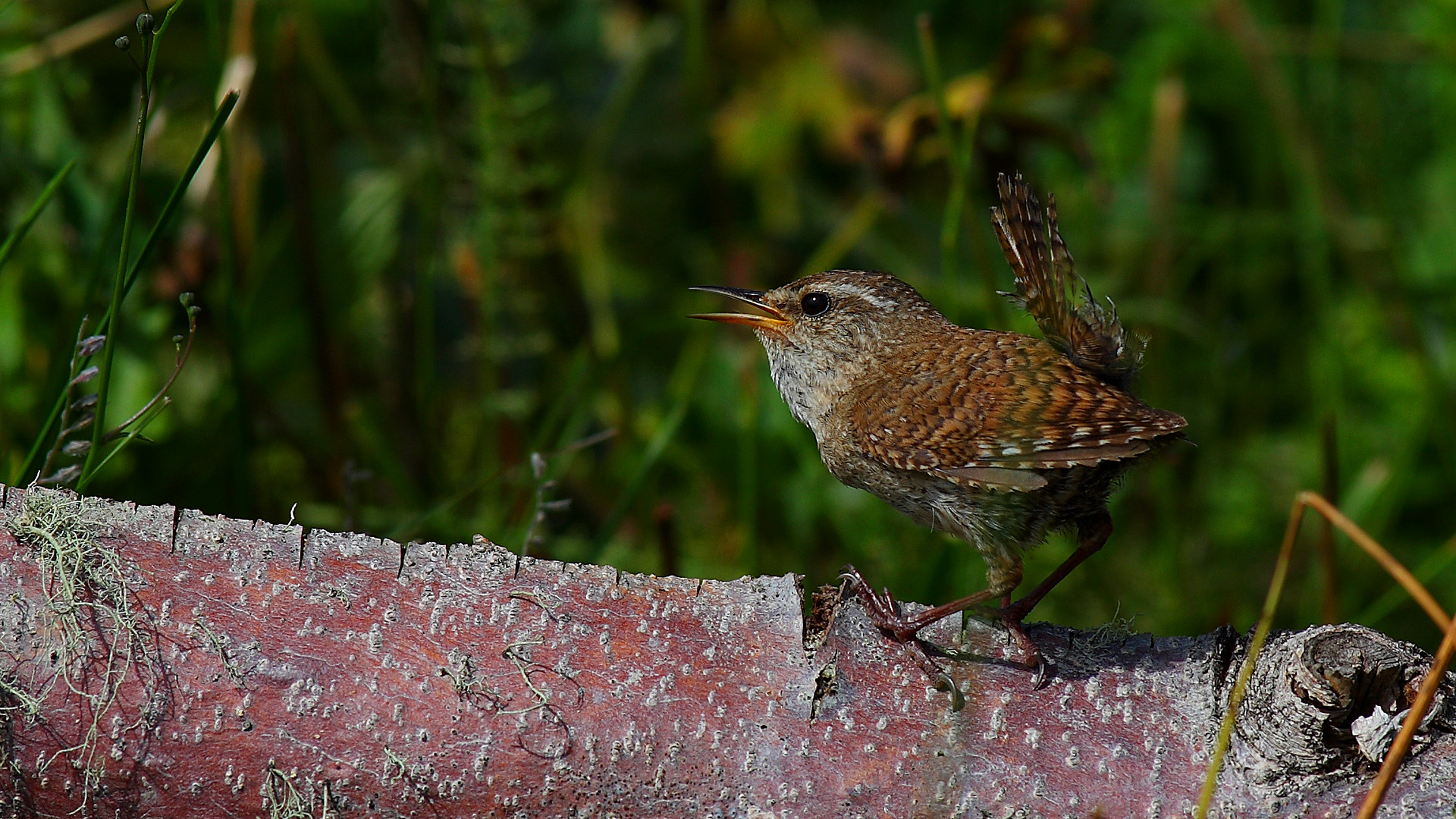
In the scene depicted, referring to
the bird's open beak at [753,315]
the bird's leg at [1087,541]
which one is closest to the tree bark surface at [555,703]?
the bird's leg at [1087,541]

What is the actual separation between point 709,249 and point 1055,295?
8.94 ft

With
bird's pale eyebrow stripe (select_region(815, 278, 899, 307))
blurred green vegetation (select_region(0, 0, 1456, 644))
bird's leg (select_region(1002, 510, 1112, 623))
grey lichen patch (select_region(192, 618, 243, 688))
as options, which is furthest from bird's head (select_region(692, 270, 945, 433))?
grey lichen patch (select_region(192, 618, 243, 688))

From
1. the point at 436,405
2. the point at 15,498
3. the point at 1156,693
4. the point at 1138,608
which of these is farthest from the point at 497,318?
the point at 1156,693

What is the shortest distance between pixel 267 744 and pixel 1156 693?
134 cm

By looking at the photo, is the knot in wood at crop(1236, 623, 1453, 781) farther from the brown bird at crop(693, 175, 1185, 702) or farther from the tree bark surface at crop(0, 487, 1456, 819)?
the brown bird at crop(693, 175, 1185, 702)

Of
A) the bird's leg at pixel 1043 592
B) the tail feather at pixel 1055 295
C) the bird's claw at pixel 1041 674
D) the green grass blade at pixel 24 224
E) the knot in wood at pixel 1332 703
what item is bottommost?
the knot in wood at pixel 1332 703

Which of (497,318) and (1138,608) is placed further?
(497,318)

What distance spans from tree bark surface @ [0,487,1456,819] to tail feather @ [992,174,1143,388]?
2.68 feet

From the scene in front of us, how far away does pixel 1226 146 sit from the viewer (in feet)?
18.2

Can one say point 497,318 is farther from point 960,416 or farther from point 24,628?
point 24,628

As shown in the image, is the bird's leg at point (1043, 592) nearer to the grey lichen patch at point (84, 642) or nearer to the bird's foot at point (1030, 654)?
the bird's foot at point (1030, 654)

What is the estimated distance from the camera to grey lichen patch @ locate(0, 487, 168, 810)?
1.66 m

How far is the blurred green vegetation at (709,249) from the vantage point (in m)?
3.60

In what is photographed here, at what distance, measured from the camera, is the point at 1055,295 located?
2.59 metres
